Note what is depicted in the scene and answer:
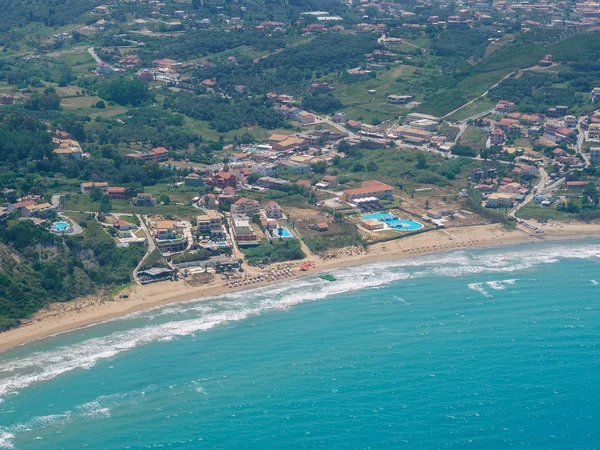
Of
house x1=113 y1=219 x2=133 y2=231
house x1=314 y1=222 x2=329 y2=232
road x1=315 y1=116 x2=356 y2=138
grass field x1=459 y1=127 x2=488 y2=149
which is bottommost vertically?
road x1=315 y1=116 x2=356 y2=138

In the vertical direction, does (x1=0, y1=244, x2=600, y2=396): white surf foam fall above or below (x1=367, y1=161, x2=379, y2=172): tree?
above

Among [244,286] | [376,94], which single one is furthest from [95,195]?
[376,94]

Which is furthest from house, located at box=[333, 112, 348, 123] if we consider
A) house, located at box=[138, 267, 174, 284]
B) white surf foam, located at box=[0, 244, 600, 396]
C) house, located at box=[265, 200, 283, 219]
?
house, located at box=[138, 267, 174, 284]

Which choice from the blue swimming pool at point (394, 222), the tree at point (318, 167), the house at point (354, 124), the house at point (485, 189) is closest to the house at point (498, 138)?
the house at point (485, 189)

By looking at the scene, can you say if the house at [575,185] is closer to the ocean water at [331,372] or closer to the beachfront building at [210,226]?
the ocean water at [331,372]

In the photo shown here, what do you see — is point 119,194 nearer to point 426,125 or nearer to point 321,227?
point 321,227

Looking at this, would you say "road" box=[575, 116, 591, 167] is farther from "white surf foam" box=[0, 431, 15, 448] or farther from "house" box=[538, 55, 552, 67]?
"white surf foam" box=[0, 431, 15, 448]
